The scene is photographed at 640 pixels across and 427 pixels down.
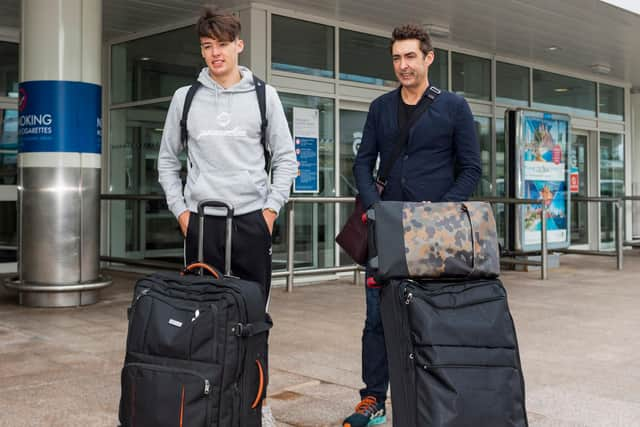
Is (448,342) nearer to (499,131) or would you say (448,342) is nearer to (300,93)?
(300,93)

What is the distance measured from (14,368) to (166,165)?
1.93 m

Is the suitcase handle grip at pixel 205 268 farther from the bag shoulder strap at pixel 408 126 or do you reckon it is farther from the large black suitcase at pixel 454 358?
the bag shoulder strap at pixel 408 126

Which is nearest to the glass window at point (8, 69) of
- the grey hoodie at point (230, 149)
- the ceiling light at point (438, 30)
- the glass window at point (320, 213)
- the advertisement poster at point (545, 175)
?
the glass window at point (320, 213)

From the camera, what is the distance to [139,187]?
30.3 feet

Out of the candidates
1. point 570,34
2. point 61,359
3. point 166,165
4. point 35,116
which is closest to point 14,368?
point 61,359

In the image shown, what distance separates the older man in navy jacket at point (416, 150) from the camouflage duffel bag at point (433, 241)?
37cm

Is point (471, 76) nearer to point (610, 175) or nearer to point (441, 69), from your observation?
point (441, 69)

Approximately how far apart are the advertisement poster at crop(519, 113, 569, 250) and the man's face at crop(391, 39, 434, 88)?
284 inches

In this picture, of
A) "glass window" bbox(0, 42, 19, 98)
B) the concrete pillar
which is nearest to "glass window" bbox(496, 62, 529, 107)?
"glass window" bbox(0, 42, 19, 98)

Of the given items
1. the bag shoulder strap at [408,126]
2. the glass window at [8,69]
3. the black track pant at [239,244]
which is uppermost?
the glass window at [8,69]

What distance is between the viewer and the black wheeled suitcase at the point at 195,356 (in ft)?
7.09

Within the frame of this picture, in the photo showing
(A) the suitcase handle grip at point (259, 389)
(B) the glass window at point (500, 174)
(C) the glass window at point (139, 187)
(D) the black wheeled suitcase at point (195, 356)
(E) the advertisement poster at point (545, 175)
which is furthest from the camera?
(B) the glass window at point (500, 174)

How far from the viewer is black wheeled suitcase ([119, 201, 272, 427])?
7.09 feet

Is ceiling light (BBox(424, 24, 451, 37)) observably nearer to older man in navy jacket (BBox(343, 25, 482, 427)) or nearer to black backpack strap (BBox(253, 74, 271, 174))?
older man in navy jacket (BBox(343, 25, 482, 427))
